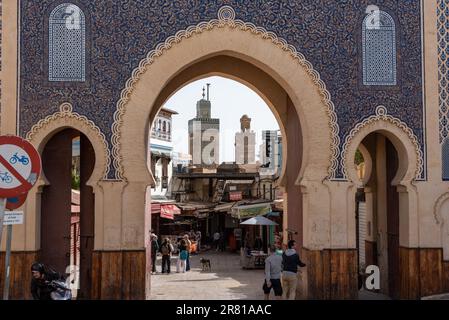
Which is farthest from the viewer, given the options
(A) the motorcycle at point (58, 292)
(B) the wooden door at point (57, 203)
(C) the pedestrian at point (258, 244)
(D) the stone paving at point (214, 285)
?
(C) the pedestrian at point (258, 244)

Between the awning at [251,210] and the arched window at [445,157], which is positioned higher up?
the arched window at [445,157]

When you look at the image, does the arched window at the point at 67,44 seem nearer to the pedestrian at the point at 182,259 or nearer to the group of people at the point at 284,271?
the group of people at the point at 284,271

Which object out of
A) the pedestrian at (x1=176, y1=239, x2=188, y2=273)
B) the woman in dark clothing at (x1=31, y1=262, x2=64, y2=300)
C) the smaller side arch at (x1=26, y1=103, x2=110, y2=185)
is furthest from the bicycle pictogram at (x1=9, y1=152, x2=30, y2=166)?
the pedestrian at (x1=176, y1=239, x2=188, y2=273)

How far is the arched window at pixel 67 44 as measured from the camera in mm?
11305

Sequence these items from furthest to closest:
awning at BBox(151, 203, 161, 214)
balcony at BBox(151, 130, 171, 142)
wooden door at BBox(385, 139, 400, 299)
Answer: balcony at BBox(151, 130, 171, 142) < awning at BBox(151, 203, 161, 214) < wooden door at BBox(385, 139, 400, 299)

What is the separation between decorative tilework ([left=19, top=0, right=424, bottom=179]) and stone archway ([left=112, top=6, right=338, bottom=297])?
0.45ft

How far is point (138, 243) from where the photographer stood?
1123 cm

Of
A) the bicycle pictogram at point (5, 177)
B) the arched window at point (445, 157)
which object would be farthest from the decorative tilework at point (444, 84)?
the bicycle pictogram at point (5, 177)

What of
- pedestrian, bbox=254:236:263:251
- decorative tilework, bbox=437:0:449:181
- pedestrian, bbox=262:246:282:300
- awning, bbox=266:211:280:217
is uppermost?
decorative tilework, bbox=437:0:449:181

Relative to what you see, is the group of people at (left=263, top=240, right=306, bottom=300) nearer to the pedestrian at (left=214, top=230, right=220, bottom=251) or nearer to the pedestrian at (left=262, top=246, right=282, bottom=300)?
the pedestrian at (left=262, top=246, right=282, bottom=300)

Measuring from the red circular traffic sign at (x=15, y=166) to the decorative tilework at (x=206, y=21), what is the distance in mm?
5024

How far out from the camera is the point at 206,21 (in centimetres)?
1154

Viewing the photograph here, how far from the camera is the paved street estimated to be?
13055 mm

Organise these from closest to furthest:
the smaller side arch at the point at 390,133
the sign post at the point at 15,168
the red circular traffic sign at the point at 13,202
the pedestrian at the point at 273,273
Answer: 1. the sign post at the point at 15,168
2. the red circular traffic sign at the point at 13,202
3. the pedestrian at the point at 273,273
4. the smaller side arch at the point at 390,133
